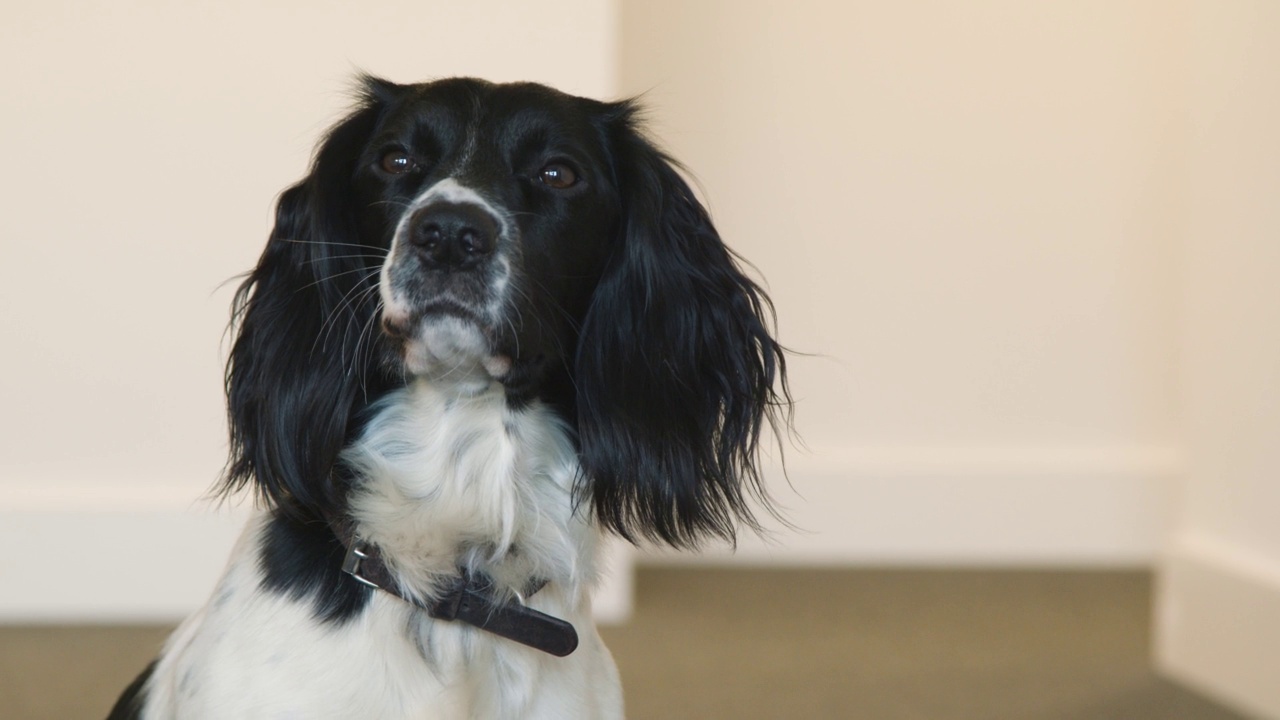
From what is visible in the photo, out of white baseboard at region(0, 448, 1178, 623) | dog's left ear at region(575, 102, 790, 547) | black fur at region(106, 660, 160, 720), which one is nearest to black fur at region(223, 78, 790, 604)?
dog's left ear at region(575, 102, 790, 547)

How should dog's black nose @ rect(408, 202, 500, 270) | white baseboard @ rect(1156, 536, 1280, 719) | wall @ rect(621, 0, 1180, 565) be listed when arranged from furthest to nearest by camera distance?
wall @ rect(621, 0, 1180, 565) → white baseboard @ rect(1156, 536, 1280, 719) → dog's black nose @ rect(408, 202, 500, 270)

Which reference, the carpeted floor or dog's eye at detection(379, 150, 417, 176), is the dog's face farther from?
the carpeted floor

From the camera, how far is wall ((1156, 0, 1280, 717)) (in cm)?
276

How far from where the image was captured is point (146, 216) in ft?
11.4

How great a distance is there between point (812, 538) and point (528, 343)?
2.95 meters

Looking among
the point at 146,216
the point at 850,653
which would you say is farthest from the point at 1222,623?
the point at 146,216

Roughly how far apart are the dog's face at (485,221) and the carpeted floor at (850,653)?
138 cm

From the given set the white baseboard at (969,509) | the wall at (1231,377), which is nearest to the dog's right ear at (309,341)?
the wall at (1231,377)

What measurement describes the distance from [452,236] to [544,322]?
0.18 meters

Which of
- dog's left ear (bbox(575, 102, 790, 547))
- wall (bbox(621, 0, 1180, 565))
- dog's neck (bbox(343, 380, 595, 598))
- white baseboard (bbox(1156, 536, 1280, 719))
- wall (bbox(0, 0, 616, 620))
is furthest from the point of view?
wall (bbox(621, 0, 1180, 565))

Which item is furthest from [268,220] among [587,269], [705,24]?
[587,269]

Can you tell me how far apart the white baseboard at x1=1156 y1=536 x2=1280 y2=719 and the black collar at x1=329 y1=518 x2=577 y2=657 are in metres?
1.83

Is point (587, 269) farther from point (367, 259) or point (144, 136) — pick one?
point (144, 136)

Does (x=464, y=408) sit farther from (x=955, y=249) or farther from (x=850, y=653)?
(x=955, y=249)
